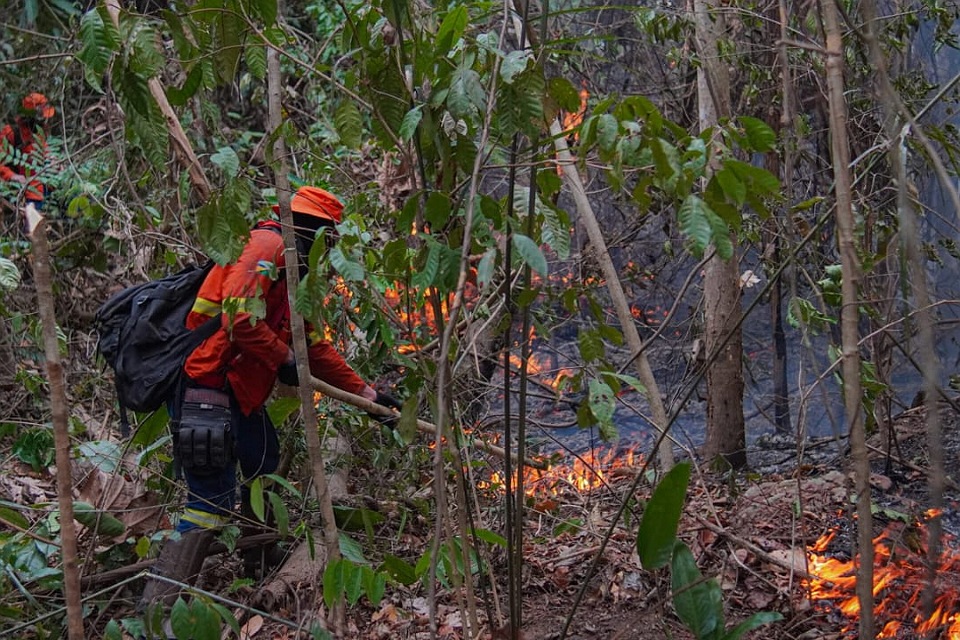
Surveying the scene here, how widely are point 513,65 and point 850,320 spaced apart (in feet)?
3.07

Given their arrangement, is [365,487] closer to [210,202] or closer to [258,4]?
[210,202]

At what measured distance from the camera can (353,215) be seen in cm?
367

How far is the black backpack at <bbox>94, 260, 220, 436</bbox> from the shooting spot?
12.6 feet

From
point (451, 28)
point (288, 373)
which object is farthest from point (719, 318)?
point (451, 28)

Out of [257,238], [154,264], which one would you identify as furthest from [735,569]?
[154,264]

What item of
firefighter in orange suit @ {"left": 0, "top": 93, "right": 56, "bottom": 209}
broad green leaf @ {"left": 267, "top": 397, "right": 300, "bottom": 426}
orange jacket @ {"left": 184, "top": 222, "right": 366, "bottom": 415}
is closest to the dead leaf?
orange jacket @ {"left": 184, "top": 222, "right": 366, "bottom": 415}

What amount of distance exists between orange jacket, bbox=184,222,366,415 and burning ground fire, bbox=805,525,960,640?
7.16 feet

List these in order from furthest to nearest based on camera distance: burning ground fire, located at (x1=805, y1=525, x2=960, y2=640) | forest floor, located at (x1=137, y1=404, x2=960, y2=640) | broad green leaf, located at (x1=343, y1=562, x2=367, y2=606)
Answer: forest floor, located at (x1=137, y1=404, x2=960, y2=640), burning ground fire, located at (x1=805, y1=525, x2=960, y2=640), broad green leaf, located at (x1=343, y1=562, x2=367, y2=606)

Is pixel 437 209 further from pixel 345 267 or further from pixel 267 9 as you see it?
pixel 267 9

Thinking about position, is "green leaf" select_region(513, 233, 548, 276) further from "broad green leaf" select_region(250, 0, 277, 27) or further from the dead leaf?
the dead leaf

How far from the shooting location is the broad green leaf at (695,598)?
2.33m

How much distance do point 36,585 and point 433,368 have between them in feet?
7.69

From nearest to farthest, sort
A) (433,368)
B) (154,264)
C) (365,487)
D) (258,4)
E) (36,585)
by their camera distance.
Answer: (258,4), (433,368), (36,585), (365,487), (154,264)

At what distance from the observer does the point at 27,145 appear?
759 centimetres
